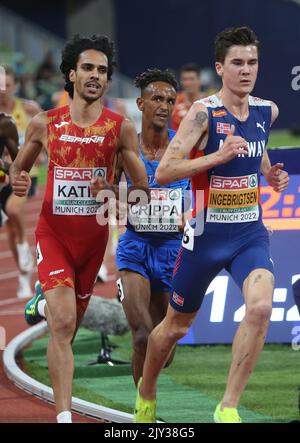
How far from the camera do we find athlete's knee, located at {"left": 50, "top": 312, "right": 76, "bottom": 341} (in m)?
6.96

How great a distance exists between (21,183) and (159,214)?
1.20 m

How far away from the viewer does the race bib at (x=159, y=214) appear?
809cm

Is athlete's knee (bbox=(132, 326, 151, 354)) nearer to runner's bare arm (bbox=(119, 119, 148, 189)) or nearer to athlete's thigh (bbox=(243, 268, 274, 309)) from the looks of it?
runner's bare arm (bbox=(119, 119, 148, 189))

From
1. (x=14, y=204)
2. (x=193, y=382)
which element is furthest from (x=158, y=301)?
(x=14, y=204)

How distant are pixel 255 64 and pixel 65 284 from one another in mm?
1769

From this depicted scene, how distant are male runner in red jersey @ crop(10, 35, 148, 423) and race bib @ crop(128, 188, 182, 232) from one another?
27.9 inches

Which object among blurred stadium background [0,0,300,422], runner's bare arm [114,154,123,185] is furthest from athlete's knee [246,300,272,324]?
blurred stadium background [0,0,300,422]

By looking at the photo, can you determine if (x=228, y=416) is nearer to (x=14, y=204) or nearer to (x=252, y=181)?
(x=252, y=181)

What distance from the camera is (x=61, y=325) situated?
696 cm

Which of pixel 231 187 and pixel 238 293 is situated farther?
pixel 238 293

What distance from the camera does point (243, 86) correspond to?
6852mm

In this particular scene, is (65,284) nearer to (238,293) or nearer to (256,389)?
(256,389)

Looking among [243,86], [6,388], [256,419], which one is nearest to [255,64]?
[243,86]

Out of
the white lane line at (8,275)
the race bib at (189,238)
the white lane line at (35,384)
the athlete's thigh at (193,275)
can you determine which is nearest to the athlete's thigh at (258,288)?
the athlete's thigh at (193,275)
